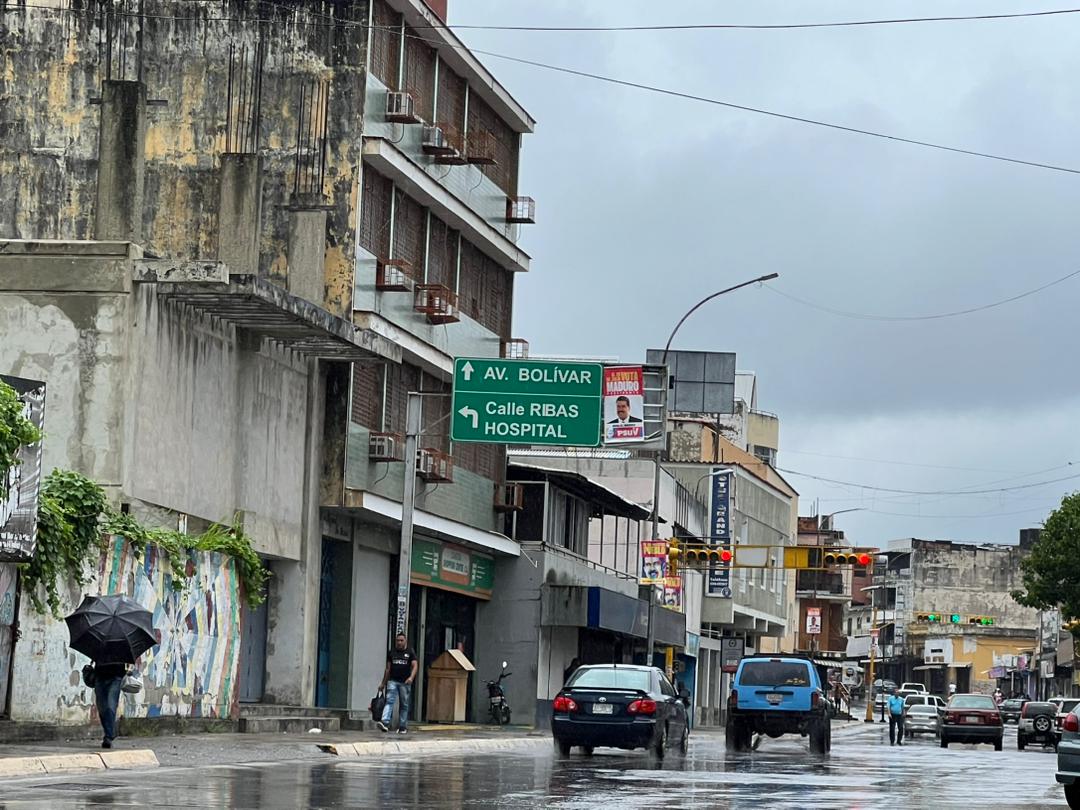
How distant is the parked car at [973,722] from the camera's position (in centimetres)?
5441

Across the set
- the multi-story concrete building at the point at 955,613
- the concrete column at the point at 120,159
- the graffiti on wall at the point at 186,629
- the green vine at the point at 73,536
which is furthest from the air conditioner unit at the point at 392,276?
the multi-story concrete building at the point at 955,613

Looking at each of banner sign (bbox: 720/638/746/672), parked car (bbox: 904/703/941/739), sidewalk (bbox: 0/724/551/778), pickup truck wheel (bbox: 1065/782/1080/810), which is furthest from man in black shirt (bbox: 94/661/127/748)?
banner sign (bbox: 720/638/746/672)

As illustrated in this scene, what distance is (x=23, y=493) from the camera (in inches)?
942

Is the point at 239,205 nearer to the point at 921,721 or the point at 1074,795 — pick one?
the point at 1074,795

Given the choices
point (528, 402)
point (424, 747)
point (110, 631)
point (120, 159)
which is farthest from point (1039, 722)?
point (110, 631)

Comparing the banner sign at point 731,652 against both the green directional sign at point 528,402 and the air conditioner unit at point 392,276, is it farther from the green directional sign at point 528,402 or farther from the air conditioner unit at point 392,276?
the green directional sign at point 528,402

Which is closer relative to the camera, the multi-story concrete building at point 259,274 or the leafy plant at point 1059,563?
the multi-story concrete building at point 259,274

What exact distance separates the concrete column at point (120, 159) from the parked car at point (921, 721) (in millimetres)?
40852

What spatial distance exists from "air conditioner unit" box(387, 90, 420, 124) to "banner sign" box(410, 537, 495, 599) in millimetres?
9752

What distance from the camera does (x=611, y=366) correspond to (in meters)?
39.6

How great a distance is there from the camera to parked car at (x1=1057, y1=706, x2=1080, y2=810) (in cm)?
1983

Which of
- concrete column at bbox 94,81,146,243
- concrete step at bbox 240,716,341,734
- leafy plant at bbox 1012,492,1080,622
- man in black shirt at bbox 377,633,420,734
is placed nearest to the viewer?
concrete step at bbox 240,716,341,734

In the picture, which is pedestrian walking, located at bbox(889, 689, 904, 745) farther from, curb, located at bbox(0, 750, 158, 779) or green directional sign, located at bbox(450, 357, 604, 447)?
curb, located at bbox(0, 750, 158, 779)

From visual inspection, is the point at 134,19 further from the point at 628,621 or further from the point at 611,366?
the point at 628,621
